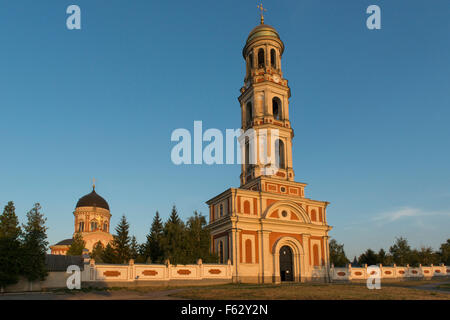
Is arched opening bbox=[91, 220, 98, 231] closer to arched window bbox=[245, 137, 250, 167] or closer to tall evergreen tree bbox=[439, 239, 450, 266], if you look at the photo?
arched window bbox=[245, 137, 250, 167]

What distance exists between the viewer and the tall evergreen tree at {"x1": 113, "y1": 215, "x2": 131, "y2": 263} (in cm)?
4356

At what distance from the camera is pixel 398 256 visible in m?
61.3

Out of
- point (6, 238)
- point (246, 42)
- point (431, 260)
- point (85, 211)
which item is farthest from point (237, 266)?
point (85, 211)

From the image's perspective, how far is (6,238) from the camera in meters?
27.0

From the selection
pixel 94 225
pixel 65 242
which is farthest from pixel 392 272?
pixel 65 242

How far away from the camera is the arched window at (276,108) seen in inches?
1758

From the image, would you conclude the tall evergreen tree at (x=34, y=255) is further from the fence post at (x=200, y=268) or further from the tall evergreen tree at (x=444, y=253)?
the tall evergreen tree at (x=444, y=253)

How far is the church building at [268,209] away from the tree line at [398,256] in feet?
66.5

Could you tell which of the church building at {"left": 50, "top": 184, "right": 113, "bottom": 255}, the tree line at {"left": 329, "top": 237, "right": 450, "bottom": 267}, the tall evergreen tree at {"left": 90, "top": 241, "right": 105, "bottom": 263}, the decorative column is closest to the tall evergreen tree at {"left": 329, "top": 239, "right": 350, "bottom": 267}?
the tree line at {"left": 329, "top": 237, "right": 450, "bottom": 267}

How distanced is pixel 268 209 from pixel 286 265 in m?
6.12

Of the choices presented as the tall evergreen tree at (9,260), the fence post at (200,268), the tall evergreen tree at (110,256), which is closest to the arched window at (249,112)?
the fence post at (200,268)

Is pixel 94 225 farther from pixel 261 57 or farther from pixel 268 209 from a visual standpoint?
pixel 261 57
